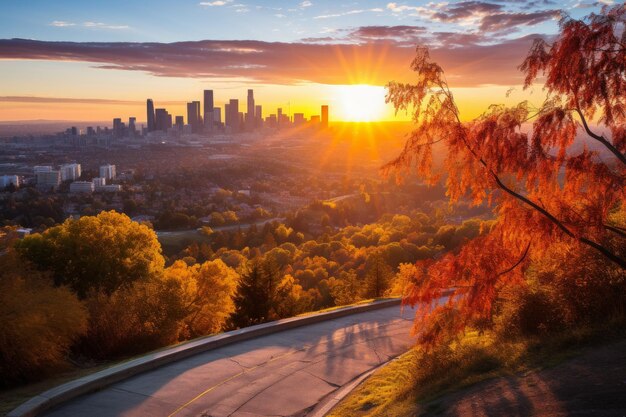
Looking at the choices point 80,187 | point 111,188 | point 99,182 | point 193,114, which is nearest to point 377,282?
point 80,187

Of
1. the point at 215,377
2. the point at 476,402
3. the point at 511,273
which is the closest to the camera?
the point at 476,402

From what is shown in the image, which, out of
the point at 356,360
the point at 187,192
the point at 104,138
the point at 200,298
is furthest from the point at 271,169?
the point at 356,360

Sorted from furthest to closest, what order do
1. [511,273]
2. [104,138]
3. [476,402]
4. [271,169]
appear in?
1. [104,138]
2. [271,169]
3. [511,273]
4. [476,402]

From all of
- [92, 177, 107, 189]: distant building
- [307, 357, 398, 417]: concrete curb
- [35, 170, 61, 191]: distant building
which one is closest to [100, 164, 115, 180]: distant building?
[92, 177, 107, 189]: distant building

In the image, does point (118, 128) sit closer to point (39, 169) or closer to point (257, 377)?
point (39, 169)

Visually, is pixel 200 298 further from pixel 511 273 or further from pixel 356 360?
pixel 511 273

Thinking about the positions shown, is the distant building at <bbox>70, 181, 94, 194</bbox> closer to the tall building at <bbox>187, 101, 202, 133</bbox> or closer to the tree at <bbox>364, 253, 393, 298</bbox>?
the tree at <bbox>364, 253, 393, 298</bbox>

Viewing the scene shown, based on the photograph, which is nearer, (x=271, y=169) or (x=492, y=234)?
(x=492, y=234)
